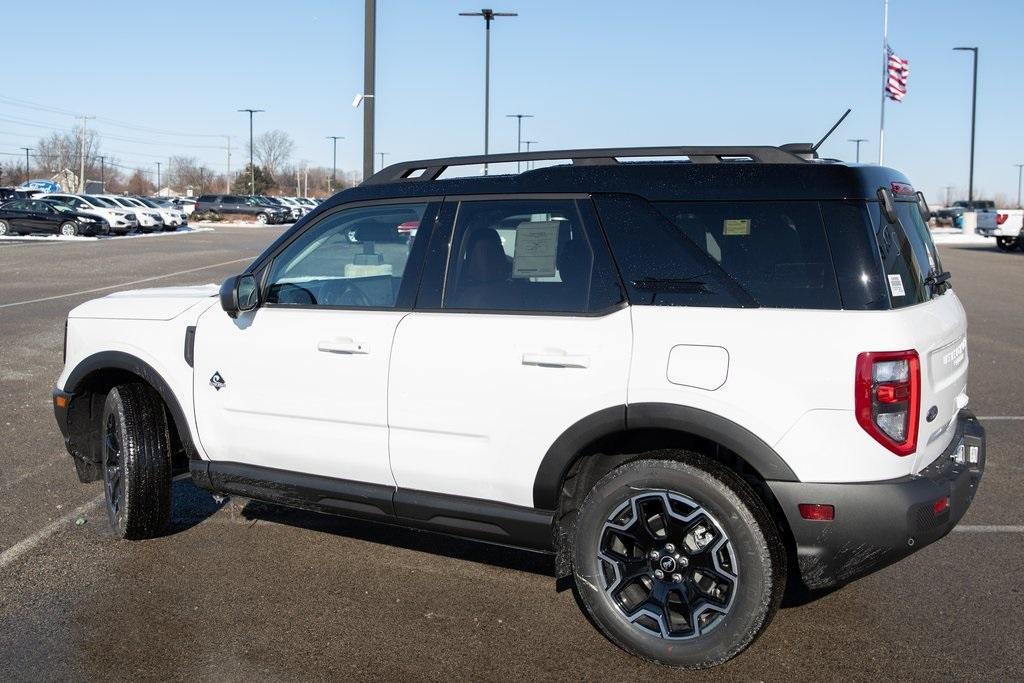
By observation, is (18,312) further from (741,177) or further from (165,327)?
(741,177)

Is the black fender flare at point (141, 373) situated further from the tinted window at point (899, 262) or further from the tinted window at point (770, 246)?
the tinted window at point (899, 262)

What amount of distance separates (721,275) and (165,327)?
107 inches

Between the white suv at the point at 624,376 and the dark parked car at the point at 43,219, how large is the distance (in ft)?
136

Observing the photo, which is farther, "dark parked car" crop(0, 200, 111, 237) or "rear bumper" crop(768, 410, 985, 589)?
"dark parked car" crop(0, 200, 111, 237)

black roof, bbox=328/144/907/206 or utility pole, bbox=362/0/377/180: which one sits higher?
utility pole, bbox=362/0/377/180

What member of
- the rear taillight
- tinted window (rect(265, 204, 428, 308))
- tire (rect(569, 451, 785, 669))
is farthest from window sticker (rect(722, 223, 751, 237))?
tinted window (rect(265, 204, 428, 308))

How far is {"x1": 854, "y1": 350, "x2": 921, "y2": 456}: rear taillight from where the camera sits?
3668 mm

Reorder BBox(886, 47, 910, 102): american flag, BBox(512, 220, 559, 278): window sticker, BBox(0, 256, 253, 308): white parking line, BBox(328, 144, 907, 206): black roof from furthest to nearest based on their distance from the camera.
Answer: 1. BBox(886, 47, 910, 102): american flag
2. BBox(0, 256, 253, 308): white parking line
3. BBox(512, 220, 559, 278): window sticker
4. BBox(328, 144, 907, 206): black roof

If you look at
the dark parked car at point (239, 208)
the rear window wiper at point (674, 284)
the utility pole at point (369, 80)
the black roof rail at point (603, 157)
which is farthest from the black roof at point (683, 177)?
the dark parked car at point (239, 208)

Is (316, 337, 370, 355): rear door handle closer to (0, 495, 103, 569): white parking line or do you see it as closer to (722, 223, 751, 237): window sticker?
(722, 223, 751, 237): window sticker

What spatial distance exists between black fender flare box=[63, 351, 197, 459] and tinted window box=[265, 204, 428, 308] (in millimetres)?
699

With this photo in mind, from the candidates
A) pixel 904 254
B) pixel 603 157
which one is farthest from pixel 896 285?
pixel 603 157

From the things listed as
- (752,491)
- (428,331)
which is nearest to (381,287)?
(428,331)

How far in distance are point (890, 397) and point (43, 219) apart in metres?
44.0
